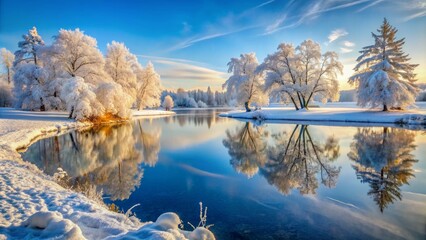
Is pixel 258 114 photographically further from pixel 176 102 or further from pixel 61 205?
pixel 176 102

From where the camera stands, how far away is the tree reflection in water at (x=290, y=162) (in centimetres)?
774

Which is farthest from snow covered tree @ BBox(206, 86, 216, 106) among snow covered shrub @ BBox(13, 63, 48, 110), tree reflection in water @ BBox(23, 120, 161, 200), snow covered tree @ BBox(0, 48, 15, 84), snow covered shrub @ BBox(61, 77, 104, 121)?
tree reflection in water @ BBox(23, 120, 161, 200)

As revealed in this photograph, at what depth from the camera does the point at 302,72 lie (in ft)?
118

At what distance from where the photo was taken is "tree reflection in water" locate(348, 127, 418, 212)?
6.68m

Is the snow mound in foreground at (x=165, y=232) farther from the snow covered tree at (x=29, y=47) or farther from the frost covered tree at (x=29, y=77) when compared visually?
the snow covered tree at (x=29, y=47)

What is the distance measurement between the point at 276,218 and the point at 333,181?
3.58 m

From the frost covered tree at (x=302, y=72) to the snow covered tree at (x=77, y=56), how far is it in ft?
75.3

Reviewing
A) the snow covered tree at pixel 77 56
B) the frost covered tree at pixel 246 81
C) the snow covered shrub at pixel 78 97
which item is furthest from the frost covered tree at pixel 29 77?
the frost covered tree at pixel 246 81

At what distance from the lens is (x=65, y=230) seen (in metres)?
3.21

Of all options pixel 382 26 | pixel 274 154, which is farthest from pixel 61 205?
pixel 382 26

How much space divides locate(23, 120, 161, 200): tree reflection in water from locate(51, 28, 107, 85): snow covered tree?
1764 cm

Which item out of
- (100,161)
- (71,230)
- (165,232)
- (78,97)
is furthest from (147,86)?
(165,232)

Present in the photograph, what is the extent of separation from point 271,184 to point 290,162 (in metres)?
2.92

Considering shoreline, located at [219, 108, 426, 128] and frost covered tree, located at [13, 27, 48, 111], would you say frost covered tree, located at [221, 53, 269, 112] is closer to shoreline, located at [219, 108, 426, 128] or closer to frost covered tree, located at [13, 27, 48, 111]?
shoreline, located at [219, 108, 426, 128]
